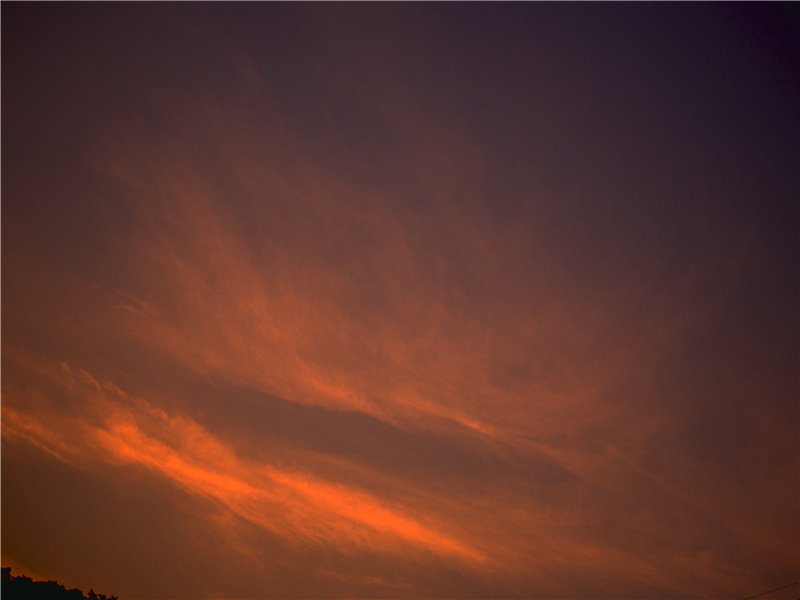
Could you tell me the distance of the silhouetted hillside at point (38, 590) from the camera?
32.9 meters

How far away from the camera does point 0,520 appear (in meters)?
27.0

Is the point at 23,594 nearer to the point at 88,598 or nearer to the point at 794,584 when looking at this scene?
the point at 88,598

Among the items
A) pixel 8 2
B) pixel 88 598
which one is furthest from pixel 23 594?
pixel 8 2

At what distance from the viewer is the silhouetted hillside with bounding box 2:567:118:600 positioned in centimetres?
3294

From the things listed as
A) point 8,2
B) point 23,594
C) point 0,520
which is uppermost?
point 8,2

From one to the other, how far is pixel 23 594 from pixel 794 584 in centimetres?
4615

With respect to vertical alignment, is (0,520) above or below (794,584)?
below

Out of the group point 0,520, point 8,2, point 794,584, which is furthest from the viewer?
point 0,520

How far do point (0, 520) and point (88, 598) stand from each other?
37.3 feet

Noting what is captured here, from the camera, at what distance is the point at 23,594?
3266 cm

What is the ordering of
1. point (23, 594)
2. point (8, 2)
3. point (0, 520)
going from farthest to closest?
1. point (23, 594)
2. point (0, 520)
3. point (8, 2)

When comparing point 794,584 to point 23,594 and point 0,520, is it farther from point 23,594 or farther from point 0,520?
point 23,594

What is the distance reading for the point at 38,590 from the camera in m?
Answer: 33.8

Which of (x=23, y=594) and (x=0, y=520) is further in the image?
(x=23, y=594)
